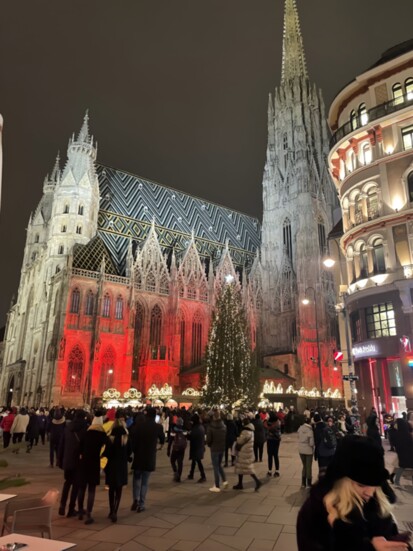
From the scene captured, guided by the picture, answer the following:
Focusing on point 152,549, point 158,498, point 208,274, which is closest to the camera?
point 152,549

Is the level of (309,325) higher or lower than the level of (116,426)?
higher

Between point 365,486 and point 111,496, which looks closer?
point 365,486

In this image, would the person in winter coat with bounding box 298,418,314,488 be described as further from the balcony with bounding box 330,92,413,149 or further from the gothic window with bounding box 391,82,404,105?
the gothic window with bounding box 391,82,404,105

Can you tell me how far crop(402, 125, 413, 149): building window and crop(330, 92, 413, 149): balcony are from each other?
1.14 meters

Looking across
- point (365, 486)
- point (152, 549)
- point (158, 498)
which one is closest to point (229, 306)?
point (158, 498)

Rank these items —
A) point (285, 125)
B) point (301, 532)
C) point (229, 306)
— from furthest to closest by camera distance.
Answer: point (285, 125)
point (229, 306)
point (301, 532)

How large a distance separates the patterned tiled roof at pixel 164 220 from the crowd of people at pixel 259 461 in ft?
135

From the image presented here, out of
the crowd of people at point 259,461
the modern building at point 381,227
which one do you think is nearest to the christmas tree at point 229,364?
the modern building at point 381,227

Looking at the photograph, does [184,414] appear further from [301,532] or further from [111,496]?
[301,532]

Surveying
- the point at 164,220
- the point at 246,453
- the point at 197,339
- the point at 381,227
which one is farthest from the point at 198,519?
the point at 164,220

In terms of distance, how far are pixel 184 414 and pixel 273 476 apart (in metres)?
8.25

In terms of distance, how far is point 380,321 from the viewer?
803 inches

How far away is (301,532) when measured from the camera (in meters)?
2.44

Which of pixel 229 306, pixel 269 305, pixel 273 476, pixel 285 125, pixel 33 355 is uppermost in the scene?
pixel 285 125
